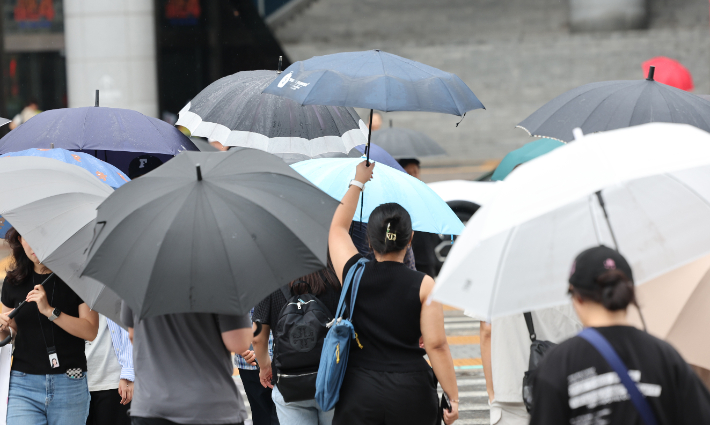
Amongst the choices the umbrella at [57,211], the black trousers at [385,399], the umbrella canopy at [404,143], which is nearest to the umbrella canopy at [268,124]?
the umbrella at [57,211]

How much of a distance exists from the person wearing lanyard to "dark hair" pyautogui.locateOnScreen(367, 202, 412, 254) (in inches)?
60.8

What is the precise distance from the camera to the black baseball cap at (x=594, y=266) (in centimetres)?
240

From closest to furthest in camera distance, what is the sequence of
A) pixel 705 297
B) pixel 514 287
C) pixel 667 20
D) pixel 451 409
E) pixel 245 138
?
pixel 514 287 < pixel 705 297 < pixel 451 409 < pixel 245 138 < pixel 667 20

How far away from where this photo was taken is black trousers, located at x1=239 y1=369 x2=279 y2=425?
15.8ft

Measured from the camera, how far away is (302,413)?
13.6 ft

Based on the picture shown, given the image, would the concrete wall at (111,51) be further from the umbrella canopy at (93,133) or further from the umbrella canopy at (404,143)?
the umbrella canopy at (93,133)

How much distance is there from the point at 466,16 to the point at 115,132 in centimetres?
2169

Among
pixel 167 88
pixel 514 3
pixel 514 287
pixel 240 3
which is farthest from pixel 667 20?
pixel 514 287

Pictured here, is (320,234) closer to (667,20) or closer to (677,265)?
(677,265)

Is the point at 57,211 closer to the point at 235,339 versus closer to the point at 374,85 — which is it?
the point at 235,339

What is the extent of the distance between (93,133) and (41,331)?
1.43 meters

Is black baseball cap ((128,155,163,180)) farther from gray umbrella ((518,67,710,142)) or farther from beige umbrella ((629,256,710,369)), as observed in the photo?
beige umbrella ((629,256,710,369))

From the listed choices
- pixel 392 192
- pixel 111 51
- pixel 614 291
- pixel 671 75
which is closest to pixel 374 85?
pixel 392 192

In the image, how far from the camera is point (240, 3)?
82.4 feet
